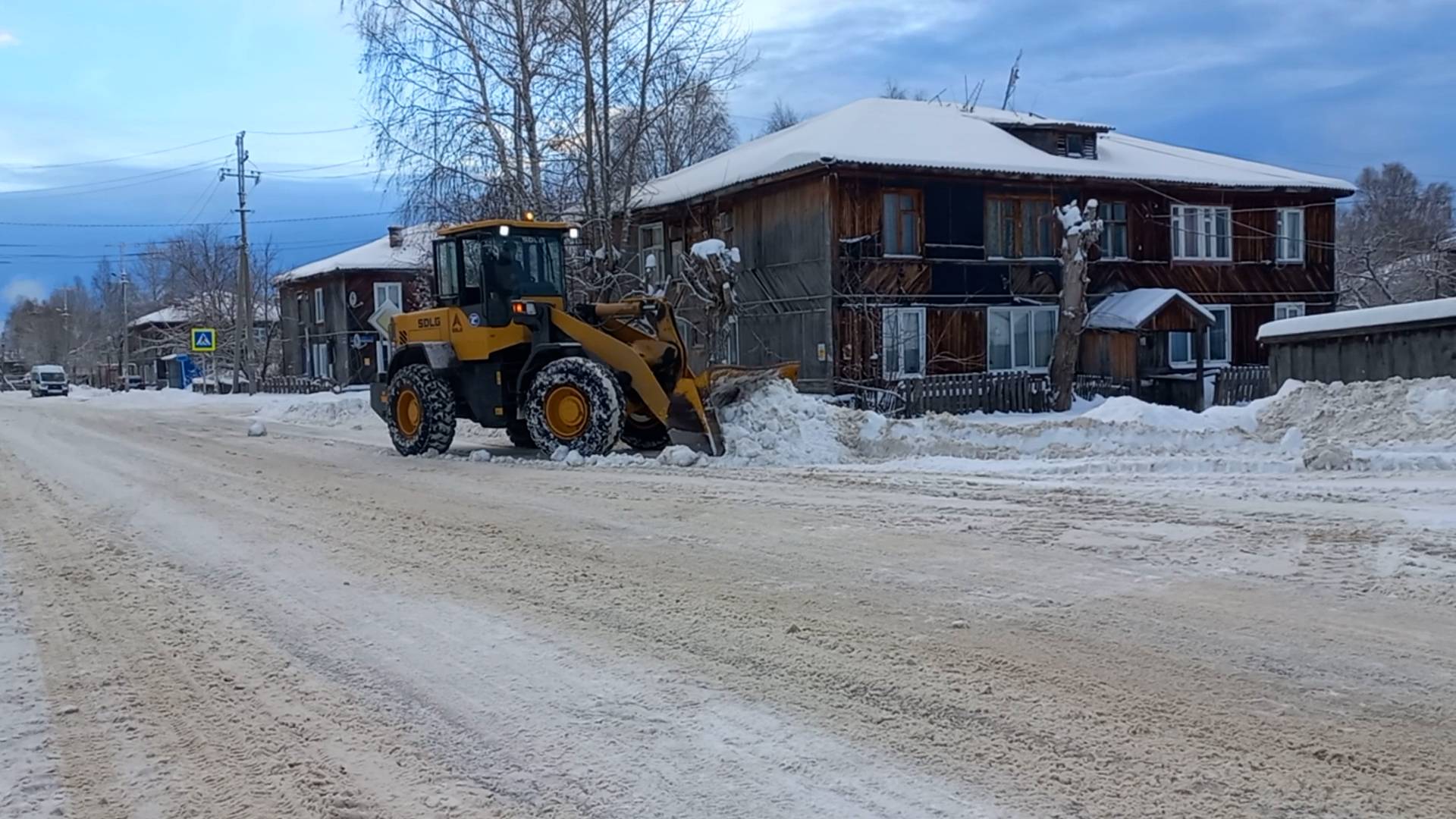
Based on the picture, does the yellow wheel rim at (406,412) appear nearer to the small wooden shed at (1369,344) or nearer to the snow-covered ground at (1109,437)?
the snow-covered ground at (1109,437)

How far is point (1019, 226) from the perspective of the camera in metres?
27.8

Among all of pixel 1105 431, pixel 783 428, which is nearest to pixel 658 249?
→ pixel 783 428

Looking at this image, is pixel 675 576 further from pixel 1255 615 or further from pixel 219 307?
pixel 219 307

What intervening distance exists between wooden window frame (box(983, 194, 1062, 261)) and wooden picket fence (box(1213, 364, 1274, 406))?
5040 millimetres

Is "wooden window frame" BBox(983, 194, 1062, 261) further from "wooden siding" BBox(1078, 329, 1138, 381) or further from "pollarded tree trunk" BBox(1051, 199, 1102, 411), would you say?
"pollarded tree trunk" BBox(1051, 199, 1102, 411)

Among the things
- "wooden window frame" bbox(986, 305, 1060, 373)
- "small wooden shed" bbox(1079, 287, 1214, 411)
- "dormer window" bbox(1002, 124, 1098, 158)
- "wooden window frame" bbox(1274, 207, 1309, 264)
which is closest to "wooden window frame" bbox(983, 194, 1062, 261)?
"wooden window frame" bbox(986, 305, 1060, 373)

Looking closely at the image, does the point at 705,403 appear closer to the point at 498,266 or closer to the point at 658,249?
the point at 498,266

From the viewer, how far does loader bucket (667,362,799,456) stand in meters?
13.6

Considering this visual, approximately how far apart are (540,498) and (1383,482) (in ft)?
24.7

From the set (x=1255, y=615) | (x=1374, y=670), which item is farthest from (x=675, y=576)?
(x=1374, y=670)

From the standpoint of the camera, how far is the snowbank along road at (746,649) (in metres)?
3.98

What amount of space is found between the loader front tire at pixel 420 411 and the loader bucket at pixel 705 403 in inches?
131

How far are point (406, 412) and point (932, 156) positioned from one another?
14772 millimetres

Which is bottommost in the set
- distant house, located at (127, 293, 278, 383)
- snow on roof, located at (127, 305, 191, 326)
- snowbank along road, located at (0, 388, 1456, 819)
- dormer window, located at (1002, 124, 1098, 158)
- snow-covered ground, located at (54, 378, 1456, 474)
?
snowbank along road, located at (0, 388, 1456, 819)
